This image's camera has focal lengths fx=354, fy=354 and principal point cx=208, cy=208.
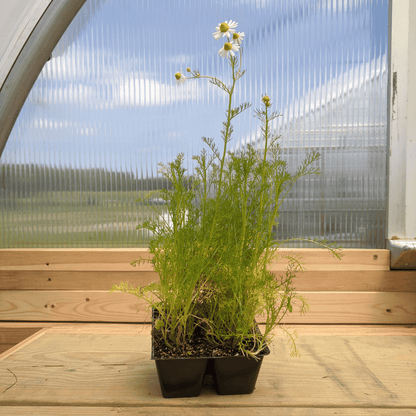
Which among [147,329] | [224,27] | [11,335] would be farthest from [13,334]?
[224,27]

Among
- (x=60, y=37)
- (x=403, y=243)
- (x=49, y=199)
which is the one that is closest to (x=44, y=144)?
(x=49, y=199)

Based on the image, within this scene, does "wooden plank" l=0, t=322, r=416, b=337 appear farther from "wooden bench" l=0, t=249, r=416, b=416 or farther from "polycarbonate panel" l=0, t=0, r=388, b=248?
"polycarbonate panel" l=0, t=0, r=388, b=248

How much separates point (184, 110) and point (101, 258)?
51 centimetres

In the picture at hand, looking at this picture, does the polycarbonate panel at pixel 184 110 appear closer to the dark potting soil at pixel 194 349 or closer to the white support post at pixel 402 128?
the white support post at pixel 402 128

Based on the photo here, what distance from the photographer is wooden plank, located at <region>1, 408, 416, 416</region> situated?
1.83 feet

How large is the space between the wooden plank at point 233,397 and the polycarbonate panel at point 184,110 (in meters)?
0.34

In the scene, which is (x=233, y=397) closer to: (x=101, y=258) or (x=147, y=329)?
(x=147, y=329)

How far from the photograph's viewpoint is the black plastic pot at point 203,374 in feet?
1.90

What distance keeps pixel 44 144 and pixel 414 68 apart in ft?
3.67

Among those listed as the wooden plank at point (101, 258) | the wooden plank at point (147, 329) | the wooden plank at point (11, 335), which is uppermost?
the wooden plank at point (101, 258)

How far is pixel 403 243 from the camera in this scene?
0.99 meters

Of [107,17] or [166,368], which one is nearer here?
[166,368]

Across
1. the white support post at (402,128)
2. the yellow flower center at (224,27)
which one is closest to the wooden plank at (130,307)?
the white support post at (402,128)

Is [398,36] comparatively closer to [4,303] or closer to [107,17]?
[107,17]
